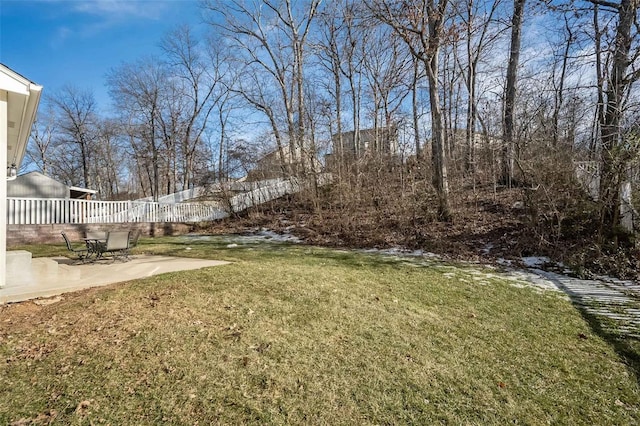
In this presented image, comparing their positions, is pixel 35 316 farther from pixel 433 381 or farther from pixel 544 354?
pixel 544 354

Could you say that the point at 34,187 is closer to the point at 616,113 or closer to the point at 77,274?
the point at 77,274

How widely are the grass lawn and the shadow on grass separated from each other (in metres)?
0.11

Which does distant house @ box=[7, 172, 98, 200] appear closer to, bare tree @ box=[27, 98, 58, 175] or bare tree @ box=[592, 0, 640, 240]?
bare tree @ box=[27, 98, 58, 175]

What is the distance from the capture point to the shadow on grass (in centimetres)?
333

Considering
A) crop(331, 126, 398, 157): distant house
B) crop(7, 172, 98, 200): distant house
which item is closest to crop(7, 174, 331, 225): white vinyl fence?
crop(331, 126, 398, 157): distant house

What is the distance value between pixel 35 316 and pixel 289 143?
49.3 feet

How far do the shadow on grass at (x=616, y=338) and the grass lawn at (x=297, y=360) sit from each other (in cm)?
11

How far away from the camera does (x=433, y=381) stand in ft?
9.22

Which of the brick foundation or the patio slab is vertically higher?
the brick foundation

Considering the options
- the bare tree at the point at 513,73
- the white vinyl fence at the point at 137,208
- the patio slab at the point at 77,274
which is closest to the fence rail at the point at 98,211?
the white vinyl fence at the point at 137,208

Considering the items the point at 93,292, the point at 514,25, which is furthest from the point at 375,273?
the point at 514,25

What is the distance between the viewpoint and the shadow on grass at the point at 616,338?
3.33 metres

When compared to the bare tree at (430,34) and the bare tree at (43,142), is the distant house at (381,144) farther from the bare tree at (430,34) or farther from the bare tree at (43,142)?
the bare tree at (43,142)

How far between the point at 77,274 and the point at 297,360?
4456mm
